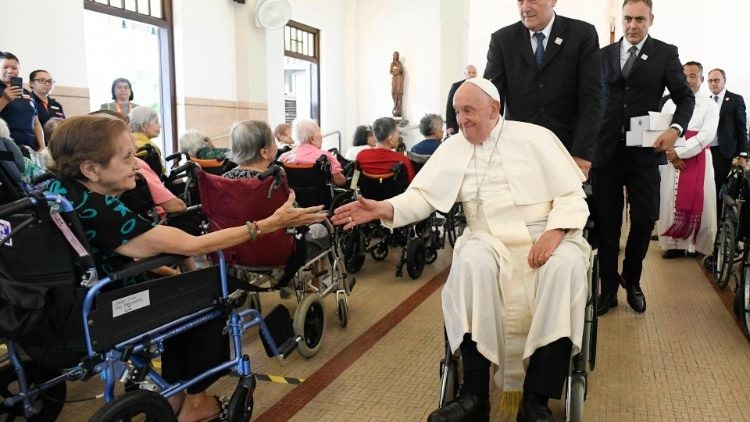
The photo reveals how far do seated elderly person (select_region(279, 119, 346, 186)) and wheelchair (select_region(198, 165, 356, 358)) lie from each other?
3.27ft

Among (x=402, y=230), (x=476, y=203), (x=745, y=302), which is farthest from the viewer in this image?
(x=402, y=230)

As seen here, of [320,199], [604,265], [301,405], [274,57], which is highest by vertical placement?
[274,57]

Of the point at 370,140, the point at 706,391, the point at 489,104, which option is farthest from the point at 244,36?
the point at 706,391

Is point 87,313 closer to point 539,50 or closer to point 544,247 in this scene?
point 544,247

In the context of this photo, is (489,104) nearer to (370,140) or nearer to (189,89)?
(370,140)

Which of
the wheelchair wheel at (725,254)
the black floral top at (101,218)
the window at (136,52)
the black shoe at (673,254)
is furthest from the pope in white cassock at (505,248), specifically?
the window at (136,52)

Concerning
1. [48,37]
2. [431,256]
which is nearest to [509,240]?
[431,256]

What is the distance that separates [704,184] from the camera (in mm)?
4242

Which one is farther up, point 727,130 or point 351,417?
point 727,130

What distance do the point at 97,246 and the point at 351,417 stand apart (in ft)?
3.29

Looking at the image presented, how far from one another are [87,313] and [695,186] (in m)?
4.09

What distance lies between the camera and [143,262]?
158cm

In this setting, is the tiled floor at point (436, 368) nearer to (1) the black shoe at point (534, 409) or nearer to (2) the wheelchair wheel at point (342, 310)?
(2) the wheelchair wheel at point (342, 310)

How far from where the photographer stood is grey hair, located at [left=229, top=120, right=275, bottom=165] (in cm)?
257
